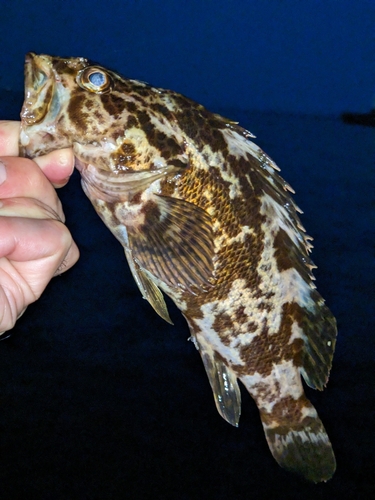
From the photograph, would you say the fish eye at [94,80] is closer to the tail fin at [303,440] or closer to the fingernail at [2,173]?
the fingernail at [2,173]

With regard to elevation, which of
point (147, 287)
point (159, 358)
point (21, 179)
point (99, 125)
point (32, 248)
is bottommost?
point (159, 358)

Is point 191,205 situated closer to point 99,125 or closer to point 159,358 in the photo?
point 99,125

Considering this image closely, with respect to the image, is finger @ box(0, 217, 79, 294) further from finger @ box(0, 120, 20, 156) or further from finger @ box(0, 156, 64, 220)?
finger @ box(0, 120, 20, 156)

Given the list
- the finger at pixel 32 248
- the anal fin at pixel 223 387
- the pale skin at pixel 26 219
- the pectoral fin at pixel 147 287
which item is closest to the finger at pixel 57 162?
the pale skin at pixel 26 219

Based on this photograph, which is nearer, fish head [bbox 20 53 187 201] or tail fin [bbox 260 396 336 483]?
fish head [bbox 20 53 187 201]

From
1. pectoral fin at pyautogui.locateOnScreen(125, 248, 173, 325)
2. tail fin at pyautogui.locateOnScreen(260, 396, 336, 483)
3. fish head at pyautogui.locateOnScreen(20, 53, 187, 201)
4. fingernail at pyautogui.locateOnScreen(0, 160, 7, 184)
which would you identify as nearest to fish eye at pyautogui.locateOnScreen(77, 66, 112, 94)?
fish head at pyautogui.locateOnScreen(20, 53, 187, 201)

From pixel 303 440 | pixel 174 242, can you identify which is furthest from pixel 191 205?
pixel 303 440
